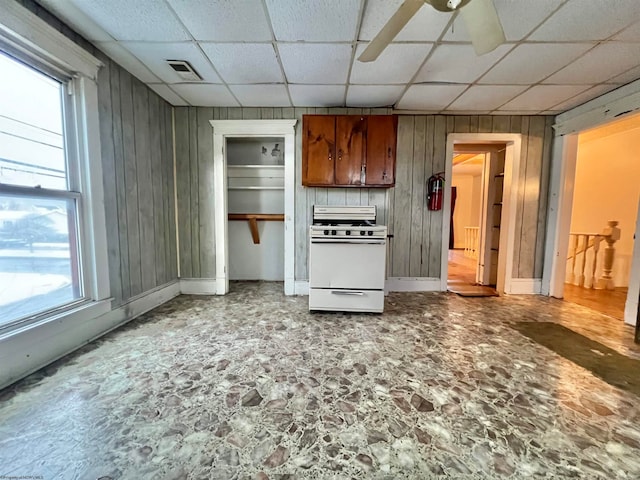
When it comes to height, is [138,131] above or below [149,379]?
above

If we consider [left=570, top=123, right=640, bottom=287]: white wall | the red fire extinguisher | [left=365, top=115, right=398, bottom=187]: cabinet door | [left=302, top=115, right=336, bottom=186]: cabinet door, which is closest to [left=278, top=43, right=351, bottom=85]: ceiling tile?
→ [left=302, top=115, right=336, bottom=186]: cabinet door

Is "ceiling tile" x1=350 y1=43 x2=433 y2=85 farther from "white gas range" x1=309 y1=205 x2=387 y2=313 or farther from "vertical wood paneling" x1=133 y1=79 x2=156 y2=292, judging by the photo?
"vertical wood paneling" x1=133 y1=79 x2=156 y2=292

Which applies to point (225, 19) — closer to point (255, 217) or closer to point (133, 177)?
point (133, 177)

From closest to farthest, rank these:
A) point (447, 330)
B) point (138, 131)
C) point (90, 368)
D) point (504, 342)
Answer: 1. point (90, 368)
2. point (504, 342)
3. point (447, 330)
4. point (138, 131)

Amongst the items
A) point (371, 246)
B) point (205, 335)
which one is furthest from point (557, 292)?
point (205, 335)

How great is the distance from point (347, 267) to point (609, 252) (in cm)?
440

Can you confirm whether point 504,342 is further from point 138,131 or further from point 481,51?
point 138,131

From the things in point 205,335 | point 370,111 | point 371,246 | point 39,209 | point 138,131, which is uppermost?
point 370,111

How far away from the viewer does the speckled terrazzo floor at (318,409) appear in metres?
1.04

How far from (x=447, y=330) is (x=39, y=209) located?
332 cm

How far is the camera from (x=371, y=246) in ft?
8.71

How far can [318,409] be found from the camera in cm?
135

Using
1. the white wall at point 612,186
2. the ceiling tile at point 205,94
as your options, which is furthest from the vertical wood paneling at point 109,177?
the white wall at point 612,186

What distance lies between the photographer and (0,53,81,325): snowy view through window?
1.57 meters
